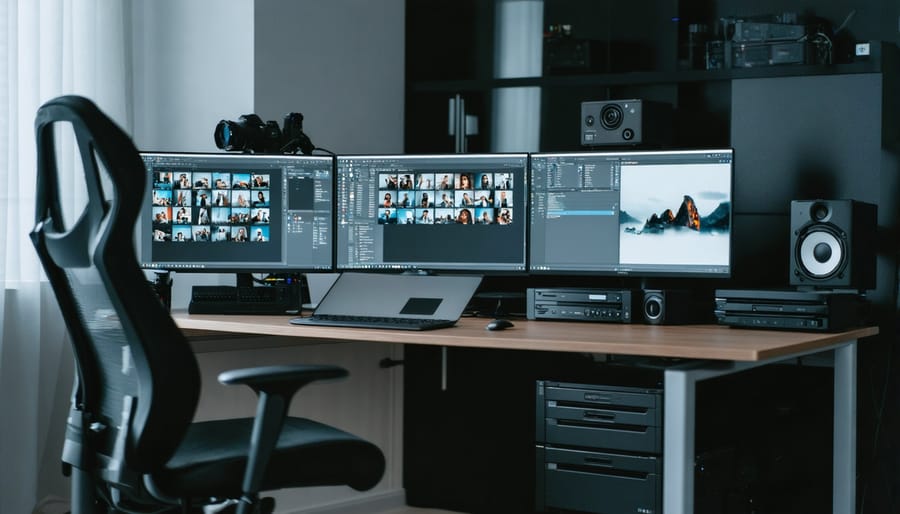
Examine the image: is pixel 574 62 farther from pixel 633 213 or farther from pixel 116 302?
pixel 116 302

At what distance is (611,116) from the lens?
11.2ft

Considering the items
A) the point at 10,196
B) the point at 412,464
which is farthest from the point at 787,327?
the point at 10,196

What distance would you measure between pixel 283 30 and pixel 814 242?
187 centimetres

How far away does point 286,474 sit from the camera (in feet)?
7.06

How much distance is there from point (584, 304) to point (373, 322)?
2.02 feet

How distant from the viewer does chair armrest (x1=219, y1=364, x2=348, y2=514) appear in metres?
2.04

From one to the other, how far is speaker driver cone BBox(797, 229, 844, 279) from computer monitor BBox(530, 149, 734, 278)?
26 cm

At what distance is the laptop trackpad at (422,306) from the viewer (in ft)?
9.84

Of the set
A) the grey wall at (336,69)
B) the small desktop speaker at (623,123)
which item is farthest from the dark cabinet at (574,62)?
the small desktop speaker at (623,123)

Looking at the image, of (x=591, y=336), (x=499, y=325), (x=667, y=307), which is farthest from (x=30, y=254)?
(x=667, y=307)

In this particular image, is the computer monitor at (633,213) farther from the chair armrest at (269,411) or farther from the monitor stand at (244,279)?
the chair armrest at (269,411)

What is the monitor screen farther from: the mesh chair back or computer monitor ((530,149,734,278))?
the mesh chair back

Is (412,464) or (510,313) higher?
(510,313)

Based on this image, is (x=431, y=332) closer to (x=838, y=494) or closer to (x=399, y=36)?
(x=838, y=494)
